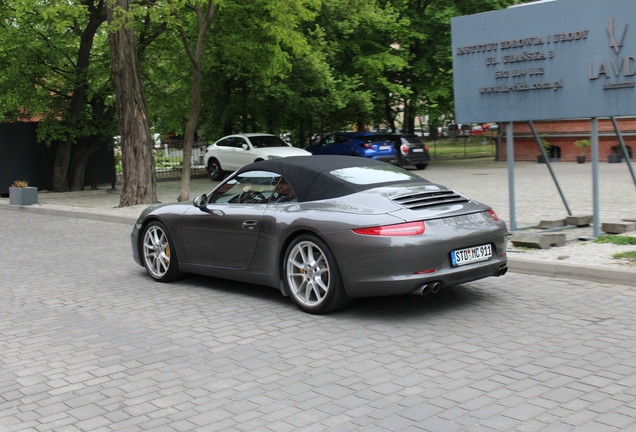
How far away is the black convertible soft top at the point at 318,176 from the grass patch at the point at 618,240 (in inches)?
132

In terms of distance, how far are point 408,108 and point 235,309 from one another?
84.4 ft

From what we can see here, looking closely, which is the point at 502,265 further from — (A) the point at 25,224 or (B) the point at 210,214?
(A) the point at 25,224

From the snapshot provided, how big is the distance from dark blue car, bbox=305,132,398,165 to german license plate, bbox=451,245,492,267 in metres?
20.8

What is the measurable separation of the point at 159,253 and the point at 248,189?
1.65 m

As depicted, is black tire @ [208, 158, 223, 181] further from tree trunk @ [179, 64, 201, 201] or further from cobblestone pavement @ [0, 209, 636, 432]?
cobblestone pavement @ [0, 209, 636, 432]

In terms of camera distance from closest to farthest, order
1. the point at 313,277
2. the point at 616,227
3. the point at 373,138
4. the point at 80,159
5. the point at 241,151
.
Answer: the point at 313,277 < the point at 616,227 < the point at 80,159 < the point at 241,151 < the point at 373,138

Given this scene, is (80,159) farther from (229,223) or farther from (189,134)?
(229,223)

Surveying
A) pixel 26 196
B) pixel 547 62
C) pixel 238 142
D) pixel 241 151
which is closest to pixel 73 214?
pixel 26 196

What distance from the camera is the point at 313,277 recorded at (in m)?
6.88

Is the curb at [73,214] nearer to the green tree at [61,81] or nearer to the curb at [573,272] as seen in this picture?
the green tree at [61,81]

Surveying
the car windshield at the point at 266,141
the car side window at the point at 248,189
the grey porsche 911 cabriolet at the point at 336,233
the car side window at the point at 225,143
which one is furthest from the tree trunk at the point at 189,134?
the car side window at the point at 248,189

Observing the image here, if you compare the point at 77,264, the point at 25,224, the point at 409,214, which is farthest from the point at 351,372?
the point at 25,224

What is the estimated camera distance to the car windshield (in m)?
27.5

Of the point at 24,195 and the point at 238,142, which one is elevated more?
the point at 238,142
